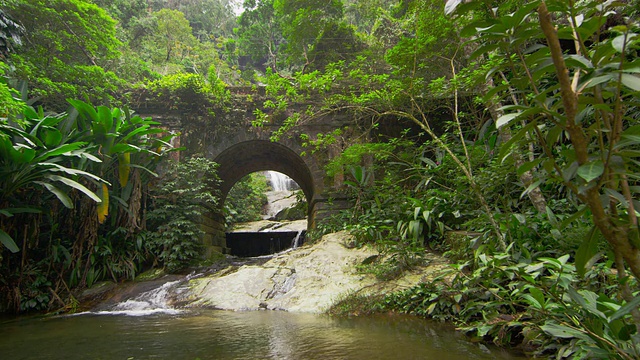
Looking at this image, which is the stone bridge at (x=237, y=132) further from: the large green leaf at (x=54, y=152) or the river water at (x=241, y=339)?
the river water at (x=241, y=339)

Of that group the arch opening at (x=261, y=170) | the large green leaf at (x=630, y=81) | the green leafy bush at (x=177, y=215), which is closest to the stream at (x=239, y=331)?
the green leafy bush at (x=177, y=215)

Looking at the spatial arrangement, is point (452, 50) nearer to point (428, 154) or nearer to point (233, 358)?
point (428, 154)

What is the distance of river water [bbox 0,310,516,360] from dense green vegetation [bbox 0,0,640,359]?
41 centimetres

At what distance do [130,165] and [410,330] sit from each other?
5201mm

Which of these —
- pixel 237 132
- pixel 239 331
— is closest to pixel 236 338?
pixel 239 331

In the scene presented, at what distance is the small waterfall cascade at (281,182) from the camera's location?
2022 centimetres

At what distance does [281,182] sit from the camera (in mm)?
20750

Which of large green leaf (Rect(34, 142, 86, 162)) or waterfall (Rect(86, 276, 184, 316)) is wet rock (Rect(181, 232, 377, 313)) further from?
large green leaf (Rect(34, 142, 86, 162))

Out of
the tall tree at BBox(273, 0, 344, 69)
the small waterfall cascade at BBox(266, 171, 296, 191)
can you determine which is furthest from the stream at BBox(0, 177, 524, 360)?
the small waterfall cascade at BBox(266, 171, 296, 191)

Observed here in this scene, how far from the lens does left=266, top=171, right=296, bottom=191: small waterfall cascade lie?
20.2m

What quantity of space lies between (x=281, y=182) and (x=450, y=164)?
15.8 m

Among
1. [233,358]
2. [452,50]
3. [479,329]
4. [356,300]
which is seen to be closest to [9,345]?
[233,358]

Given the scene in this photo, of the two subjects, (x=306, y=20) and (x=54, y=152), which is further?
(x=306, y=20)

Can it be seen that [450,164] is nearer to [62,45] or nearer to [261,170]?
[261,170]
